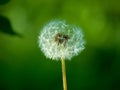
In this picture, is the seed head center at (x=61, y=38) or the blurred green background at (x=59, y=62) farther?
the blurred green background at (x=59, y=62)

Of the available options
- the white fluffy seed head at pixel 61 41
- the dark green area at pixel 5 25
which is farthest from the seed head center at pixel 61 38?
the dark green area at pixel 5 25

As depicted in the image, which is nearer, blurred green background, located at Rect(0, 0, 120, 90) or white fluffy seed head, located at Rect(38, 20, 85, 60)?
white fluffy seed head, located at Rect(38, 20, 85, 60)

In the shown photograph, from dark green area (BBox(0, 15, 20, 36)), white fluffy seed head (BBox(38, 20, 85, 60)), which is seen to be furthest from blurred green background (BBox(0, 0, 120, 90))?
white fluffy seed head (BBox(38, 20, 85, 60))

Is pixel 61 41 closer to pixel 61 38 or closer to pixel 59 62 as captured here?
pixel 61 38

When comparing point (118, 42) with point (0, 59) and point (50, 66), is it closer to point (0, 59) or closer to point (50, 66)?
point (50, 66)

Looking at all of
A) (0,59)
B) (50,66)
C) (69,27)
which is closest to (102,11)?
(50,66)

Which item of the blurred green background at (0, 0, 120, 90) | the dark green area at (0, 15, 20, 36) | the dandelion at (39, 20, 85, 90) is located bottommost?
the dandelion at (39, 20, 85, 90)

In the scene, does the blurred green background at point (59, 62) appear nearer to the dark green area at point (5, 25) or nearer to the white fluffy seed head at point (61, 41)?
the dark green area at point (5, 25)

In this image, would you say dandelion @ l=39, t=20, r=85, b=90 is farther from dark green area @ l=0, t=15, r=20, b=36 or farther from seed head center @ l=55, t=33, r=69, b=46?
dark green area @ l=0, t=15, r=20, b=36

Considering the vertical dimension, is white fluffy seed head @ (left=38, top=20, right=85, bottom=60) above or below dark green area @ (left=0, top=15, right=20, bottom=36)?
below
